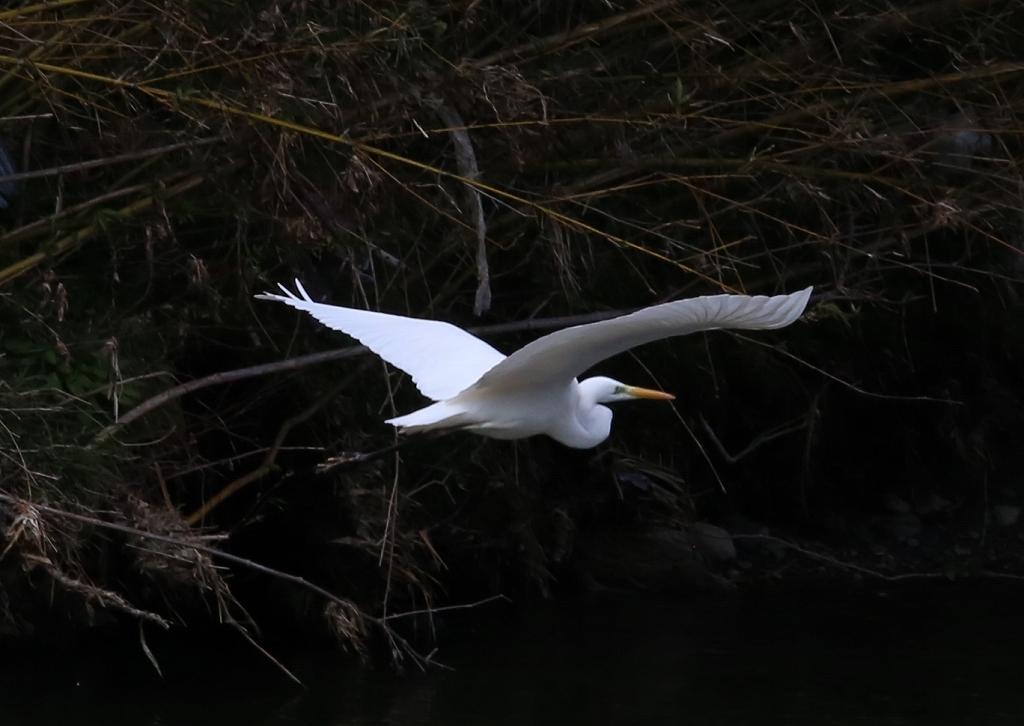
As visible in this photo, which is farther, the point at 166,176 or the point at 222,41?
the point at 166,176

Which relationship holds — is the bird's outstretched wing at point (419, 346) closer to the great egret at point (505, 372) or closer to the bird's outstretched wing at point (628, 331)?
the great egret at point (505, 372)

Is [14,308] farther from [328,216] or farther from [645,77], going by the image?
[645,77]

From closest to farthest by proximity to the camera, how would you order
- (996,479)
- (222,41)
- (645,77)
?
(222,41) < (645,77) < (996,479)

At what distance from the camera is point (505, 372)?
3648 millimetres

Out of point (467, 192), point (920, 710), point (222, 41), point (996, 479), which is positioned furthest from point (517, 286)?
point (996, 479)

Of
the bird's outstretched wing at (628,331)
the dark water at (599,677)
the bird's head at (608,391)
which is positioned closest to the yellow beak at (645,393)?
the bird's head at (608,391)

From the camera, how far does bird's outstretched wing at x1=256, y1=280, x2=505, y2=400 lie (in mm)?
3936

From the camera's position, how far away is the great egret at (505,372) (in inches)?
133

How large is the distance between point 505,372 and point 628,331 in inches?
19.6

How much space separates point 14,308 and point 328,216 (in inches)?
38.8

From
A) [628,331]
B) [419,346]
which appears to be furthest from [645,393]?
[628,331]

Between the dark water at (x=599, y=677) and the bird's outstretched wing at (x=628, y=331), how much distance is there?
129cm

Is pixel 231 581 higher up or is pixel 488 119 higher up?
pixel 488 119

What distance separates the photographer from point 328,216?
4762 millimetres
